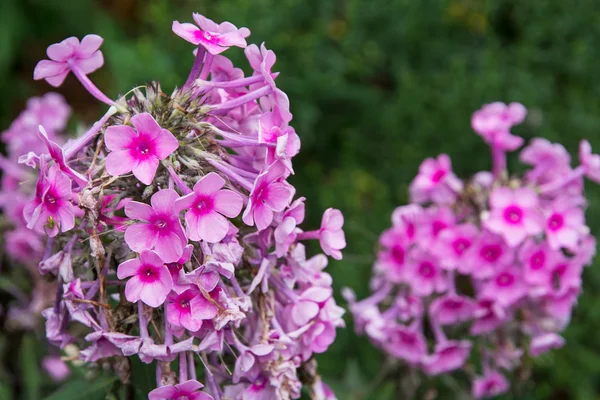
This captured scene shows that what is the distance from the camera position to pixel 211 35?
1.37 m

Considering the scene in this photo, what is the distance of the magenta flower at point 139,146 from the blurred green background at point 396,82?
1915mm

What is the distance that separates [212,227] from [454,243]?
1.02 meters

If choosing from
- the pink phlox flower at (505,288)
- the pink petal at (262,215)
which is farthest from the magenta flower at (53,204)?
the pink phlox flower at (505,288)

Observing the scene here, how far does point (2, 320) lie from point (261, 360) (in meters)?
1.48

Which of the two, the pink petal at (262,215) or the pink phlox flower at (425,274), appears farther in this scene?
the pink phlox flower at (425,274)

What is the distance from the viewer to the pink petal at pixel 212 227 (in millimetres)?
1228

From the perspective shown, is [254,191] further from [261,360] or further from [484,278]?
[484,278]

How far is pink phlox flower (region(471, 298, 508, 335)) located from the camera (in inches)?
81.1

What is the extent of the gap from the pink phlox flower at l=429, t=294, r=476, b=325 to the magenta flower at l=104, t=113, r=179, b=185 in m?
1.14

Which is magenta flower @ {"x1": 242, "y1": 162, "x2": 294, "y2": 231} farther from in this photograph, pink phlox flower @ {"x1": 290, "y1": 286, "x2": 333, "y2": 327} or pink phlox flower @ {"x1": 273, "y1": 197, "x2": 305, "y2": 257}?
pink phlox flower @ {"x1": 290, "y1": 286, "x2": 333, "y2": 327}

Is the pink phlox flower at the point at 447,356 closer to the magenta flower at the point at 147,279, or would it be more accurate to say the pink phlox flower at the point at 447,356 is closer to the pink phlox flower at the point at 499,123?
the pink phlox flower at the point at 499,123

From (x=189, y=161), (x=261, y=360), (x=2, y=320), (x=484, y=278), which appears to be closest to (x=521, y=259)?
(x=484, y=278)

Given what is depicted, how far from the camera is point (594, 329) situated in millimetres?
3264

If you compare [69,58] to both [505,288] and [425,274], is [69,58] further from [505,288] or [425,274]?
[505,288]
